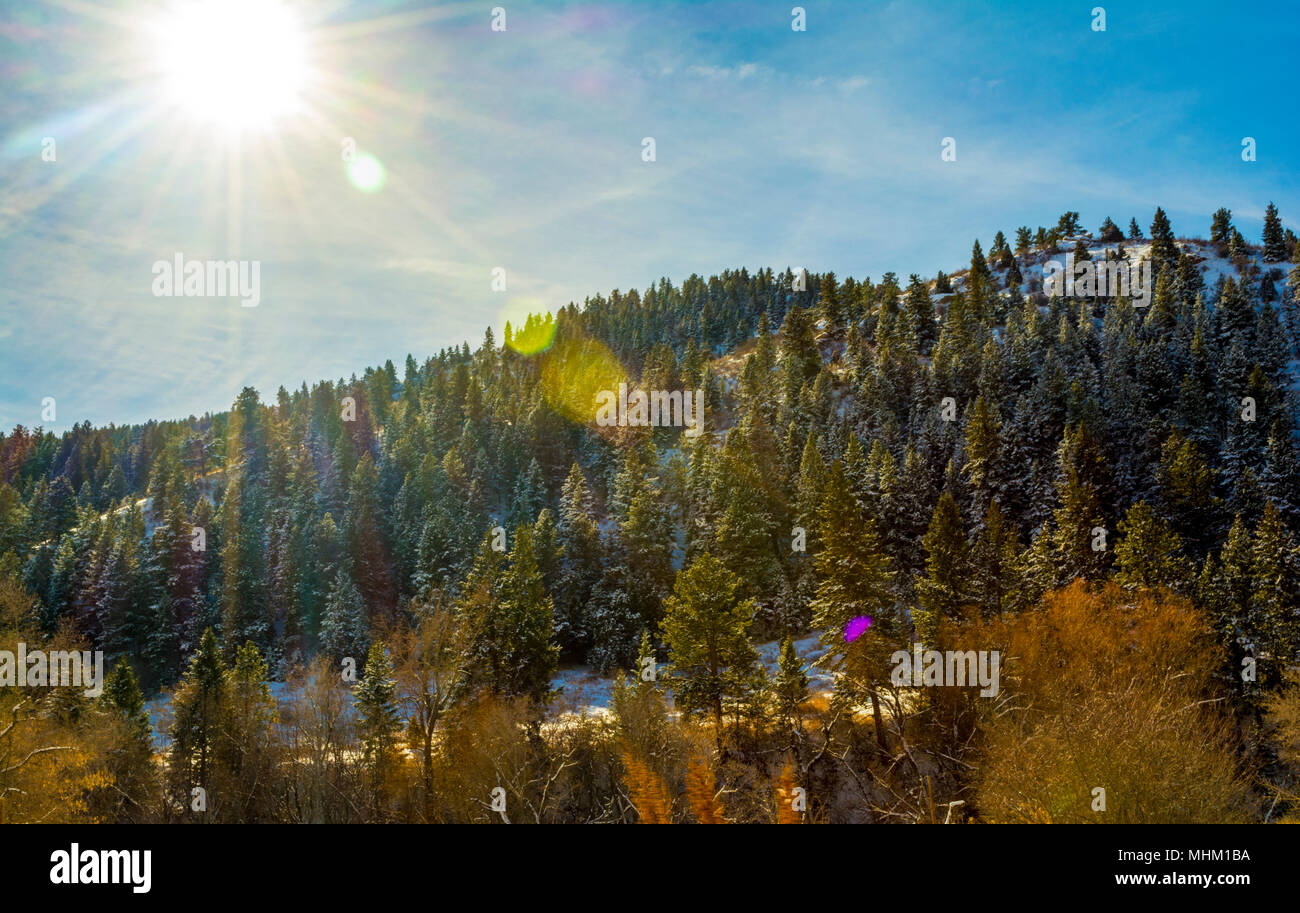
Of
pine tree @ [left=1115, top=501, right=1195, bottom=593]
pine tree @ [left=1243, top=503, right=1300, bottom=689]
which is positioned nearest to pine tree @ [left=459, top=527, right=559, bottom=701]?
pine tree @ [left=1115, top=501, right=1195, bottom=593]

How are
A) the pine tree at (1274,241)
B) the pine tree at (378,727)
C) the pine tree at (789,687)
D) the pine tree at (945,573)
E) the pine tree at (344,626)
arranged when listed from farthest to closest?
the pine tree at (1274,241) < the pine tree at (344,626) < the pine tree at (945,573) < the pine tree at (789,687) < the pine tree at (378,727)

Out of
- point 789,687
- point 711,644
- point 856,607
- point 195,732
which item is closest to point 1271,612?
point 856,607

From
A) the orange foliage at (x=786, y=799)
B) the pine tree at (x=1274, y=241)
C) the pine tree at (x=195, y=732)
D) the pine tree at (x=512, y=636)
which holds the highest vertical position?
the pine tree at (x=1274, y=241)

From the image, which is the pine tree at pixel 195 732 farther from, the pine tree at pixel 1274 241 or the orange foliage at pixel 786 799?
the pine tree at pixel 1274 241

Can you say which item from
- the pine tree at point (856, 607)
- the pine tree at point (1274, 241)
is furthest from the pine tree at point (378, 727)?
the pine tree at point (1274, 241)

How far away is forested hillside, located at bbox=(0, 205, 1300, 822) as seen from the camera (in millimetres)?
31859

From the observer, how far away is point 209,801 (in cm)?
3619

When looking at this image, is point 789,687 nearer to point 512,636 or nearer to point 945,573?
point 945,573

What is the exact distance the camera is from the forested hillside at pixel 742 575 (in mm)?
31859

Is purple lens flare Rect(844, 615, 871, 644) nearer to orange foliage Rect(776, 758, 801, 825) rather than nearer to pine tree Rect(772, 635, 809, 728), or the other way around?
pine tree Rect(772, 635, 809, 728)

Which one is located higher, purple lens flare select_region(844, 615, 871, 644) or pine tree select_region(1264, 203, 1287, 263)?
pine tree select_region(1264, 203, 1287, 263)
